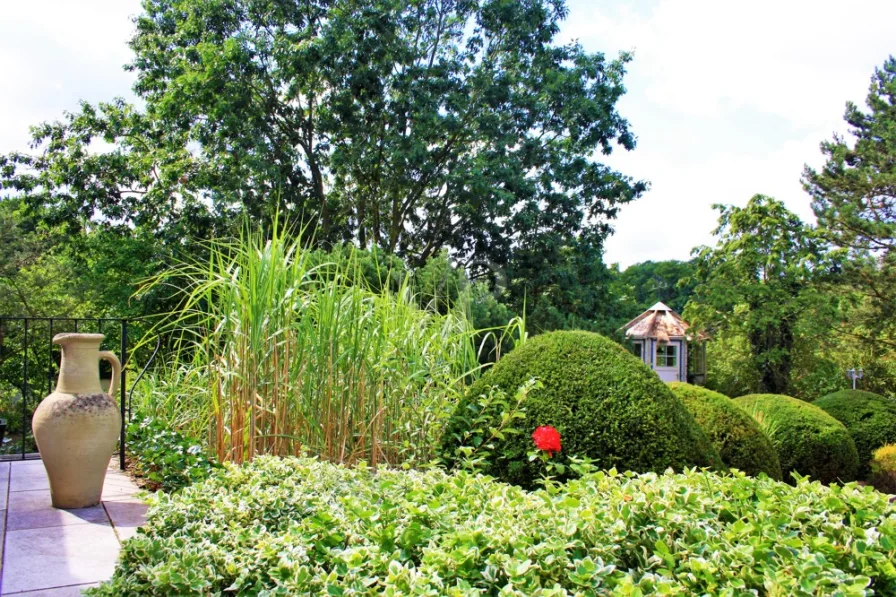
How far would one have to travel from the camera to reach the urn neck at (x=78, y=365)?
12.0ft

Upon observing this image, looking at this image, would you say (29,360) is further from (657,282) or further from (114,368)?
(657,282)

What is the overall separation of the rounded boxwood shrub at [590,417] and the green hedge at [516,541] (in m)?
0.86

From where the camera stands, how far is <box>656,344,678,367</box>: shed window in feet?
72.0

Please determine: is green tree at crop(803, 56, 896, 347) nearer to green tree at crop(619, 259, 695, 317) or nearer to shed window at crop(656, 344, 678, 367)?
shed window at crop(656, 344, 678, 367)

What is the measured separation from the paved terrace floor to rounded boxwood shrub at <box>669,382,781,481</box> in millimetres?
3765

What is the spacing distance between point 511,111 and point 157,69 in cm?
690

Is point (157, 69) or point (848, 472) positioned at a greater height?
point (157, 69)

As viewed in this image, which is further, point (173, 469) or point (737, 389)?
point (737, 389)

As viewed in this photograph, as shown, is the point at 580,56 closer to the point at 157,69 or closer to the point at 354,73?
the point at 354,73

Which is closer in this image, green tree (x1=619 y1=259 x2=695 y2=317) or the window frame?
the window frame

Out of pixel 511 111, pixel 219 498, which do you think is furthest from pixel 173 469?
pixel 511 111

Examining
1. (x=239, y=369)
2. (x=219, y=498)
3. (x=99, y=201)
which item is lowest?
(x=219, y=498)

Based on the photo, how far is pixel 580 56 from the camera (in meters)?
12.7

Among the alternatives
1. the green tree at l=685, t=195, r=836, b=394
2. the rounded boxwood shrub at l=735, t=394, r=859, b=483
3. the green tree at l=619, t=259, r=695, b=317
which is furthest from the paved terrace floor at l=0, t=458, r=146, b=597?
the green tree at l=619, t=259, r=695, b=317
